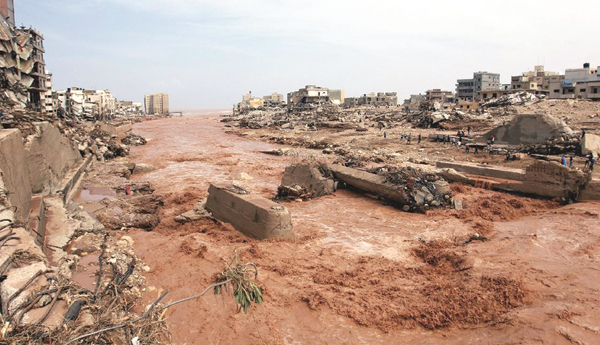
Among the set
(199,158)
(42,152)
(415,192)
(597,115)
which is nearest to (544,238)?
(415,192)

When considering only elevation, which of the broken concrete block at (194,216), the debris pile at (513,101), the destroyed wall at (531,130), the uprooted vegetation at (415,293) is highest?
the debris pile at (513,101)

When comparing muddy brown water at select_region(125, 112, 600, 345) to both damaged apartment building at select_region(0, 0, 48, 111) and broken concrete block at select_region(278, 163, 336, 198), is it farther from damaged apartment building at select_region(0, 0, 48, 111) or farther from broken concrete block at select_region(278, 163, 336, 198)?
damaged apartment building at select_region(0, 0, 48, 111)

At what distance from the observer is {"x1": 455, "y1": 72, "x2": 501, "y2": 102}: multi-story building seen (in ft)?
192

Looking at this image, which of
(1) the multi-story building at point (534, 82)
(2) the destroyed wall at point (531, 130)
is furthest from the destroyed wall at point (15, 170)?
(1) the multi-story building at point (534, 82)

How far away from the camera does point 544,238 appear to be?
7.62m

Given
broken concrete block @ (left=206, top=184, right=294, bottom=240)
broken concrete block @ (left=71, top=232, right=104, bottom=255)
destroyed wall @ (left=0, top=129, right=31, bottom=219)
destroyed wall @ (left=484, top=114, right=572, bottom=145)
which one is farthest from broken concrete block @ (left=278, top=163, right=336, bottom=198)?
destroyed wall @ (left=484, top=114, right=572, bottom=145)

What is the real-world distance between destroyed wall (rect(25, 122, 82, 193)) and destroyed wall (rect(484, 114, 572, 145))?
62.9 feet

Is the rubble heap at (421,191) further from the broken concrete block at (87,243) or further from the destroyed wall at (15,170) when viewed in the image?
the destroyed wall at (15,170)

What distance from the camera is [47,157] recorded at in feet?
37.4

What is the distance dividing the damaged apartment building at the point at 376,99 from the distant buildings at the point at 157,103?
163 feet

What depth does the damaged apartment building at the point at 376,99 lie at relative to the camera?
2430 inches

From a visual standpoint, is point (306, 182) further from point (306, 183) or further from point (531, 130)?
point (531, 130)

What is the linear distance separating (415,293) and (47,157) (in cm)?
1130

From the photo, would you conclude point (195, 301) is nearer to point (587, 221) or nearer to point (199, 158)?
point (587, 221)
